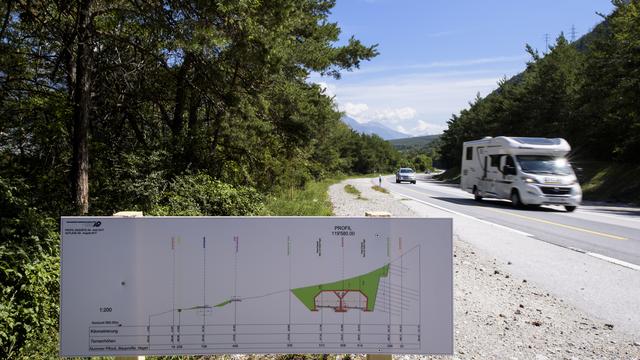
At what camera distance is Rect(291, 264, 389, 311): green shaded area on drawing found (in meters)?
3.06

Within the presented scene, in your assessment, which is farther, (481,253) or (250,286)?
(481,253)

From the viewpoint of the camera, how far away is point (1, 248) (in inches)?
172

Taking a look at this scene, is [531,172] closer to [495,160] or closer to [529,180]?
[529,180]

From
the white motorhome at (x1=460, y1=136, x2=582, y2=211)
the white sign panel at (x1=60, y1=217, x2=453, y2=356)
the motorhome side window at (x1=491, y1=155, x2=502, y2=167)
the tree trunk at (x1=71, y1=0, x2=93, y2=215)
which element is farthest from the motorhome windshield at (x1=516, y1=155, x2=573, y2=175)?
the white sign panel at (x1=60, y1=217, x2=453, y2=356)

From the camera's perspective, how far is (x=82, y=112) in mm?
8492

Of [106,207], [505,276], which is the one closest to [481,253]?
[505,276]

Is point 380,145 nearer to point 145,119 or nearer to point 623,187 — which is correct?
point 623,187

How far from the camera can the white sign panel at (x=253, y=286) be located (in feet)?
9.86

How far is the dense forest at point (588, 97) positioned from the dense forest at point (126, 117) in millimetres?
20523

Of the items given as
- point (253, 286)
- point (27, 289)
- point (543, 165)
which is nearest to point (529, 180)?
point (543, 165)

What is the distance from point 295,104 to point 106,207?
22.1 ft

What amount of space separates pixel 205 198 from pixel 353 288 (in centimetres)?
787

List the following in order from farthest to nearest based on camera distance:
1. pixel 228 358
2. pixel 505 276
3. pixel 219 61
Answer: pixel 219 61
pixel 505 276
pixel 228 358

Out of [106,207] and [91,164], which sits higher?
[91,164]
